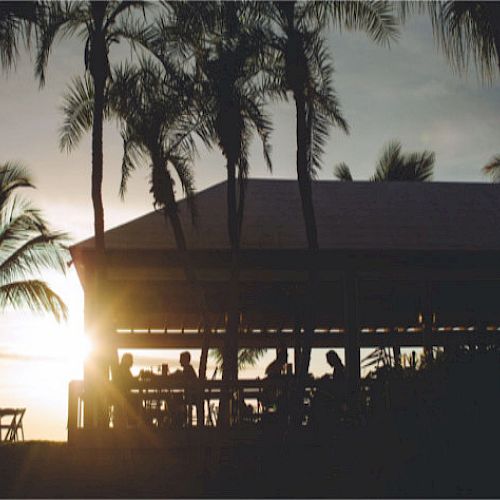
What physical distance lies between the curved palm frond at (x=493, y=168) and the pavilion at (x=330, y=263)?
10.7m

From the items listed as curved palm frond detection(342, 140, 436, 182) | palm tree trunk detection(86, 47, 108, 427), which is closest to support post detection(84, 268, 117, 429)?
palm tree trunk detection(86, 47, 108, 427)

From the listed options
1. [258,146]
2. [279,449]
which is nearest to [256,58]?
[258,146]

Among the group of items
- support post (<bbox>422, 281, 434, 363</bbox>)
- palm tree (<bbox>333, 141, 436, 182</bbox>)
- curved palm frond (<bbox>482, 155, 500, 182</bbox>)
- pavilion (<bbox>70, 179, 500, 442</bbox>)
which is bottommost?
support post (<bbox>422, 281, 434, 363</bbox>)

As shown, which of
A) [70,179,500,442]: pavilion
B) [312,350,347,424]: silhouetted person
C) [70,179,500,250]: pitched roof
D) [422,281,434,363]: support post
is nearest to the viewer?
[312,350,347,424]: silhouetted person

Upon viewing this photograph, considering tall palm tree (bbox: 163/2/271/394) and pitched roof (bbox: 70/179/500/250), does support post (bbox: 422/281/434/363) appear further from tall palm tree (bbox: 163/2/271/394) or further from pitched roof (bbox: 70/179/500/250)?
tall palm tree (bbox: 163/2/271/394)

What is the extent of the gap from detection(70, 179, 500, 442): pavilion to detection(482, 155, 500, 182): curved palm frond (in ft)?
35.0

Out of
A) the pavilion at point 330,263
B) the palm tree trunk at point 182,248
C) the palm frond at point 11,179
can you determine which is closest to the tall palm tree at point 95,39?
the pavilion at point 330,263

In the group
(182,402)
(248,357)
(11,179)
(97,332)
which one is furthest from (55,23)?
→ (248,357)

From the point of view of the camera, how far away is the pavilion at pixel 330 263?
1584 cm

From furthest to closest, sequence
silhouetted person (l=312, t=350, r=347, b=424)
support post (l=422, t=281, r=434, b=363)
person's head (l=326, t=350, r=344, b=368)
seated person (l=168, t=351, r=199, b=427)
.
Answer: support post (l=422, t=281, r=434, b=363), person's head (l=326, t=350, r=344, b=368), seated person (l=168, t=351, r=199, b=427), silhouetted person (l=312, t=350, r=347, b=424)

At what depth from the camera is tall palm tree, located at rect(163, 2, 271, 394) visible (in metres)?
15.6

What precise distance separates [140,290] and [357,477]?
735 centimetres

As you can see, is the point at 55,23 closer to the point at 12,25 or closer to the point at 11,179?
the point at 12,25

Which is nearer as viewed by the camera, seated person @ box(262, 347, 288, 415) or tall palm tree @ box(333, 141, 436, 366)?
seated person @ box(262, 347, 288, 415)
